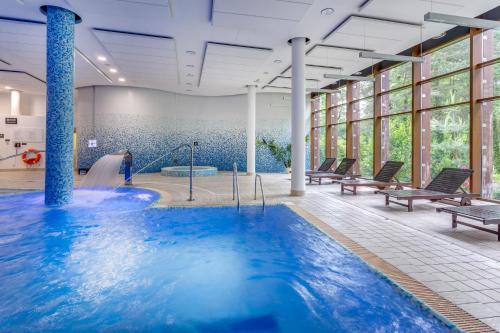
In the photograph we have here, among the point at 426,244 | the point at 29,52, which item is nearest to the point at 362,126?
the point at 426,244

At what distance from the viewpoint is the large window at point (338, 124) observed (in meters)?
10.3

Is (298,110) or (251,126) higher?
(251,126)

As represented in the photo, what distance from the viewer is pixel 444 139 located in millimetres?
6688

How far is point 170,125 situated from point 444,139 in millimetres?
10199

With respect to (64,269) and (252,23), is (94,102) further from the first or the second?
(64,269)

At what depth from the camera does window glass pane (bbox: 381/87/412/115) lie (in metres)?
7.46

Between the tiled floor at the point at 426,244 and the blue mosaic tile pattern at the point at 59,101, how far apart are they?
185 centimetres

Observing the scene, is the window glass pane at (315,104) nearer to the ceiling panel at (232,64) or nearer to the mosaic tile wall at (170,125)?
the mosaic tile wall at (170,125)

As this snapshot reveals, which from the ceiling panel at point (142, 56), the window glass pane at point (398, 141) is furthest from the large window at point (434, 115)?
the ceiling panel at point (142, 56)

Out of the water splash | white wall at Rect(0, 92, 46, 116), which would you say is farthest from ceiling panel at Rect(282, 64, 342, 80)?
white wall at Rect(0, 92, 46, 116)

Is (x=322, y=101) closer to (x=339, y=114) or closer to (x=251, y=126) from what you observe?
(x=339, y=114)

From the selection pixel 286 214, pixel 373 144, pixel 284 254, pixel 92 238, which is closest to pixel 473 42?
pixel 373 144

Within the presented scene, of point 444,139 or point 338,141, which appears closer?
point 444,139

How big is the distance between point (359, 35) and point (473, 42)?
210 cm
